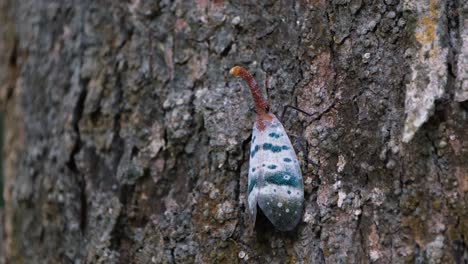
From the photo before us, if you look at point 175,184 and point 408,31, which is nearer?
point 408,31

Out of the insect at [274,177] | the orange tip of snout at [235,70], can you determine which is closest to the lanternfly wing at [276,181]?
the insect at [274,177]

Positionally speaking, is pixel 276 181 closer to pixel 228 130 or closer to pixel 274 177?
pixel 274 177

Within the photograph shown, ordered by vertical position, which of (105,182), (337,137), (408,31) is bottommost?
(105,182)

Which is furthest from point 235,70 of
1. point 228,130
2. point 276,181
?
point 276,181

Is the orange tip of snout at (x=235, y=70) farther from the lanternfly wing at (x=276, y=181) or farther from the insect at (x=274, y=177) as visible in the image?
the lanternfly wing at (x=276, y=181)

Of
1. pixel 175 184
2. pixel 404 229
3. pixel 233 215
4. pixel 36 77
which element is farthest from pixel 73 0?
pixel 404 229

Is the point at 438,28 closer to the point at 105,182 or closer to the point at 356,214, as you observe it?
the point at 356,214

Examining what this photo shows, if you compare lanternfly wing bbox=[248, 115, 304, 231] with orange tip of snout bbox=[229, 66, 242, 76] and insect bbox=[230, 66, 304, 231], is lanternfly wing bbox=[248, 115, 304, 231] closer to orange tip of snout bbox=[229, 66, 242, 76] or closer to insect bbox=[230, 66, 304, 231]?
insect bbox=[230, 66, 304, 231]
